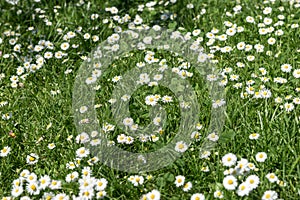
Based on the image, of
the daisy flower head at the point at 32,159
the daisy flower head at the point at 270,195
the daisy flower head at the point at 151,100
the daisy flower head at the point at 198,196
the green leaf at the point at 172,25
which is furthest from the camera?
the green leaf at the point at 172,25

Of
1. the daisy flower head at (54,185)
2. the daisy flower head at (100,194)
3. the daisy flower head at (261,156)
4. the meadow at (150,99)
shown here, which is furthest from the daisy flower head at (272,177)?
the daisy flower head at (54,185)

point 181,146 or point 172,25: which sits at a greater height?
point 172,25

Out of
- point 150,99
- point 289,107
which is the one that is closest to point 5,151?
point 150,99

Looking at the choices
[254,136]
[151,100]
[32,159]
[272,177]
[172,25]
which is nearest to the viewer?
[272,177]

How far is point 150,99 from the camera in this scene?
296 centimetres

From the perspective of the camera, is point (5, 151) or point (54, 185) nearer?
point (54, 185)

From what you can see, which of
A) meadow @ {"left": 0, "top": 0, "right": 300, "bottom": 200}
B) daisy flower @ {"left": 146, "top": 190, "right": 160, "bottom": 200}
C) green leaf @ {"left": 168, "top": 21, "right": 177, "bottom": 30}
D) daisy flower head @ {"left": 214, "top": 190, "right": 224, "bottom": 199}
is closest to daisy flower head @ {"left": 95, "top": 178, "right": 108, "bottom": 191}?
meadow @ {"left": 0, "top": 0, "right": 300, "bottom": 200}

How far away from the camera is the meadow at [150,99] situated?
2428 millimetres

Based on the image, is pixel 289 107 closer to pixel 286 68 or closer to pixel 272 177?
pixel 286 68

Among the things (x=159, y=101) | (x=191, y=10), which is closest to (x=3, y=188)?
(x=159, y=101)

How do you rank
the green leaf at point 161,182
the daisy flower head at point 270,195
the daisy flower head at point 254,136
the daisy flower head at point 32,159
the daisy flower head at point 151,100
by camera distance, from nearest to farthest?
the daisy flower head at point 270,195 → the green leaf at point 161,182 → the daisy flower head at point 254,136 → the daisy flower head at point 32,159 → the daisy flower head at point 151,100

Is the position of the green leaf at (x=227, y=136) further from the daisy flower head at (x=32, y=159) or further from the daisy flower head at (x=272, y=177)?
the daisy flower head at (x=32, y=159)

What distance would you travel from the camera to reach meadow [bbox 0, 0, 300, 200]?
2.43 metres

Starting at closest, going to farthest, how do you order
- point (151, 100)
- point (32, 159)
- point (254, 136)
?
point (254, 136)
point (32, 159)
point (151, 100)
